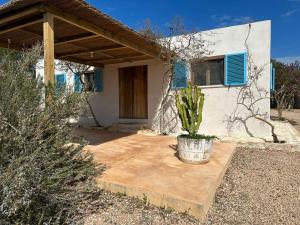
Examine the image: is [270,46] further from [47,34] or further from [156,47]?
[47,34]

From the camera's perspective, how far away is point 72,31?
532 cm

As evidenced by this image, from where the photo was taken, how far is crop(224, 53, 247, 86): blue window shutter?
692 cm

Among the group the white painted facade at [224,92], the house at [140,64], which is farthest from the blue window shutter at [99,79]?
the white painted facade at [224,92]

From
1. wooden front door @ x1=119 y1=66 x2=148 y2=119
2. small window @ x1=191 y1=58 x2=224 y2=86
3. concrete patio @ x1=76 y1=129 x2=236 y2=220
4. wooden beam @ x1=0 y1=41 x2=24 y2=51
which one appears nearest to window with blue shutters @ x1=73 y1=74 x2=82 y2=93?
concrete patio @ x1=76 y1=129 x2=236 y2=220

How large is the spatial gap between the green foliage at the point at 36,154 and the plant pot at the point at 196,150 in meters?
1.69

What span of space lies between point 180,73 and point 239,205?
17.5 feet

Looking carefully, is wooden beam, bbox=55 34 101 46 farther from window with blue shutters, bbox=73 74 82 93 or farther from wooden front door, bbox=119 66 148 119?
wooden front door, bbox=119 66 148 119

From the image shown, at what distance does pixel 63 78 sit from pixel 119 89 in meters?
3.13

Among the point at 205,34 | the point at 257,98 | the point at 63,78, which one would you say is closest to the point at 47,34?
the point at 205,34

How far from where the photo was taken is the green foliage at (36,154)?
2.05 meters

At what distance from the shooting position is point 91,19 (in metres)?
4.54

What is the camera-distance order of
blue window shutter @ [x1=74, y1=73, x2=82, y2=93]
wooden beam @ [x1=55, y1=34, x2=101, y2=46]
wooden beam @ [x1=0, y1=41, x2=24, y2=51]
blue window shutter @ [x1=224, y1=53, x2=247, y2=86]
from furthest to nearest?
1. blue window shutter @ [x1=224, y1=53, x2=247, y2=86]
2. wooden beam @ [x1=0, y1=41, x2=24, y2=51]
3. wooden beam @ [x1=55, y1=34, x2=101, y2=46]
4. blue window shutter @ [x1=74, y1=73, x2=82, y2=93]

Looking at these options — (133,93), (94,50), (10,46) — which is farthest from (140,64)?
(10,46)

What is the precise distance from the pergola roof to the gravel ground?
10.2 feet
